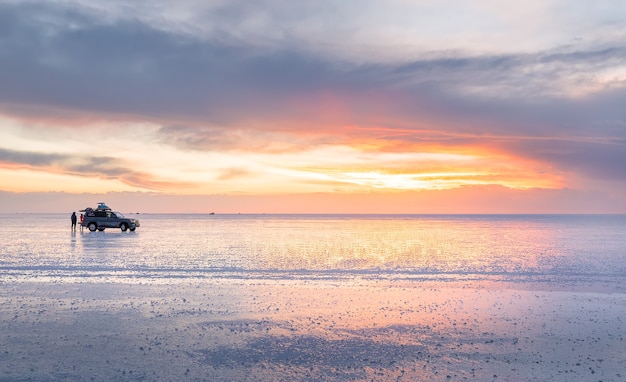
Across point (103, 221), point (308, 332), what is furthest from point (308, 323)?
point (103, 221)

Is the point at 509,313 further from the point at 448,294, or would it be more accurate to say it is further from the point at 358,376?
the point at 358,376

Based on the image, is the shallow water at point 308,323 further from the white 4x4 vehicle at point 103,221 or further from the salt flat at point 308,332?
the white 4x4 vehicle at point 103,221

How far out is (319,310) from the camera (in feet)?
49.3

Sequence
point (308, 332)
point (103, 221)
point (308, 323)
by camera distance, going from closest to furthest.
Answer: point (308, 332) < point (308, 323) < point (103, 221)

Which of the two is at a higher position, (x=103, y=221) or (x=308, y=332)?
(x=103, y=221)

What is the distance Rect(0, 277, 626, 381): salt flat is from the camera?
9.82 m

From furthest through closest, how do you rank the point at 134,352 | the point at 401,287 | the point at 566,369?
1. the point at 401,287
2. the point at 134,352
3. the point at 566,369

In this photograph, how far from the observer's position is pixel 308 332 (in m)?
12.6

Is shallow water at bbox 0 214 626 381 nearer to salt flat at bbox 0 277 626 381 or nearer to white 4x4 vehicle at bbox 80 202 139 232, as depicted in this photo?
salt flat at bbox 0 277 626 381

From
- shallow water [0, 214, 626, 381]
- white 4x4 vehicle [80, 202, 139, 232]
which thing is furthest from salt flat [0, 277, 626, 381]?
white 4x4 vehicle [80, 202, 139, 232]

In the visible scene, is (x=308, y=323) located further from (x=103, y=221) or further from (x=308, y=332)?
(x=103, y=221)

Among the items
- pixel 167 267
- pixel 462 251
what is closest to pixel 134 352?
pixel 167 267

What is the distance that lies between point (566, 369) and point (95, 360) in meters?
9.14

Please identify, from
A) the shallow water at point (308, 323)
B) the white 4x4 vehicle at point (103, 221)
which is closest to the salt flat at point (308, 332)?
the shallow water at point (308, 323)
